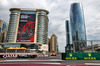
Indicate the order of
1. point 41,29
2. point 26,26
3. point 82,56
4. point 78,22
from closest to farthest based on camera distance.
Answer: point 82,56 < point 26,26 < point 41,29 < point 78,22

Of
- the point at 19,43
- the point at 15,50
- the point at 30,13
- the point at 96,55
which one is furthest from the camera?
the point at 30,13

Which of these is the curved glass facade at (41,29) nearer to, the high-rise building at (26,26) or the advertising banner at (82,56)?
the high-rise building at (26,26)

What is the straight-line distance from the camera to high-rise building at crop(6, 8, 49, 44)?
11253cm

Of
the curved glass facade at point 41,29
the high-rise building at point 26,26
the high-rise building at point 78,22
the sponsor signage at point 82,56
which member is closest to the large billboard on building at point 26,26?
the high-rise building at point 26,26

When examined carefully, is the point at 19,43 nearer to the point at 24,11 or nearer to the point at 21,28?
the point at 21,28

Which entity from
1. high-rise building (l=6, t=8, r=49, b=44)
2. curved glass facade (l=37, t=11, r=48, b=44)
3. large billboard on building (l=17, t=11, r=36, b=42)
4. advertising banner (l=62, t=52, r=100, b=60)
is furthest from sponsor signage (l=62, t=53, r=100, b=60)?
curved glass facade (l=37, t=11, r=48, b=44)

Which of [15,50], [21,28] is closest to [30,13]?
[21,28]

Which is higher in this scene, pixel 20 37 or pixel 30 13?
pixel 30 13

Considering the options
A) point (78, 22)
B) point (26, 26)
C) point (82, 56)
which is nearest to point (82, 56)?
point (82, 56)

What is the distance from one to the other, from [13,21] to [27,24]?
21.6 meters

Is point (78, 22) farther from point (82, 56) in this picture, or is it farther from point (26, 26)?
point (82, 56)

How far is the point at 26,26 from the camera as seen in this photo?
382ft

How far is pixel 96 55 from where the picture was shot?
18078 mm

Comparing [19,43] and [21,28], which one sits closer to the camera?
[19,43]
